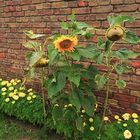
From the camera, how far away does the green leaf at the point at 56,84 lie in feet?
12.6

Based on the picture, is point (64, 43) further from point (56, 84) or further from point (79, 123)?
point (79, 123)

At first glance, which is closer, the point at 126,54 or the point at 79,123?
the point at 126,54

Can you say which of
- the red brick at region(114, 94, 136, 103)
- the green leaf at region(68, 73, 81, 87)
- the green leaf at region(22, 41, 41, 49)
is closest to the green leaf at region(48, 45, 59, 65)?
the green leaf at region(68, 73, 81, 87)

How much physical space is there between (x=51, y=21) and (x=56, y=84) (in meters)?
1.52

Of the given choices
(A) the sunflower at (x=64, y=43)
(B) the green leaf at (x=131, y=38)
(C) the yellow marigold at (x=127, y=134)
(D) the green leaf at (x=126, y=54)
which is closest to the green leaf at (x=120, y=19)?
(B) the green leaf at (x=131, y=38)

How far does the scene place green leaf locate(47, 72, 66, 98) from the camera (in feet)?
12.6

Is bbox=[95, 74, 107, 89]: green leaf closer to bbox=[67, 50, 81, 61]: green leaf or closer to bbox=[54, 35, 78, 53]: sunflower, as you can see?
bbox=[67, 50, 81, 61]: green leaf

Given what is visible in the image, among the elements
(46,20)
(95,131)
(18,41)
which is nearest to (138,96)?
(95,131)

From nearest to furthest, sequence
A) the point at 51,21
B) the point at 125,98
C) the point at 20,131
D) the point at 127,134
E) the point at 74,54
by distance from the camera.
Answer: the point at 74,54 < the point at 127,134 < the point at 125,98 < the point at 20,131 < the point at 51,21

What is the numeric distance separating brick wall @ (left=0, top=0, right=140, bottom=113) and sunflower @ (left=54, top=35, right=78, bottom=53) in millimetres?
932

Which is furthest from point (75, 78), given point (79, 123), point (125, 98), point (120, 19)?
point (125, 98)

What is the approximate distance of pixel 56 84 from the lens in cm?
388

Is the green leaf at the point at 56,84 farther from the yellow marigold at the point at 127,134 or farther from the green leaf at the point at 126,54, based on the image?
the yellow marigold at the point at 127,134

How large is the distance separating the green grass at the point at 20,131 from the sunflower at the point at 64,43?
4.92 feet
